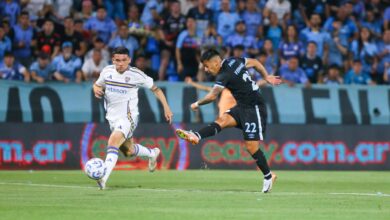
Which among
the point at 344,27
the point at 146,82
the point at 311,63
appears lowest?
the point at 311,63

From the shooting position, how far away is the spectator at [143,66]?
2395cm

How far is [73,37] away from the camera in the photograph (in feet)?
80.1

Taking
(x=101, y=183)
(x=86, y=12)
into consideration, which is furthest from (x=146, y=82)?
(x=86, y=12)

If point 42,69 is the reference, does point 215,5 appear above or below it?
above

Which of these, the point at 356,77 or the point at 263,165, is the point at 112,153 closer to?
the point at 263,165

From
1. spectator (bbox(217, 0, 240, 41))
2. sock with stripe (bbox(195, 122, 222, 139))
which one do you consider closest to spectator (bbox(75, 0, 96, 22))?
spectator (bbox(217, 0, 240, 41))

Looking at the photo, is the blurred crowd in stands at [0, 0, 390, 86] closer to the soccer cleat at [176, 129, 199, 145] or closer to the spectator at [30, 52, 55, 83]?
the spectator at [30, 52, 55, 83]

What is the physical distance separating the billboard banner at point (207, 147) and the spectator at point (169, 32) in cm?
222

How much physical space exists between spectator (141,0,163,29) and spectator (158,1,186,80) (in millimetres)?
244

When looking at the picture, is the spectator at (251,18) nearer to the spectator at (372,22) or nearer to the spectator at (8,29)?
the spectator at (372,22)

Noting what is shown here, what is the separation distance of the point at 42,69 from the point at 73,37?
4.92 ft

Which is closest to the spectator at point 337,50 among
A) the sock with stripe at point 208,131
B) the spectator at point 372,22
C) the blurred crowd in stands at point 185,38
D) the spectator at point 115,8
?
the blurred crowd in stands at point 185,38

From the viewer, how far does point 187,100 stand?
24.1 m

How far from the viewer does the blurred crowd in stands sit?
23.9 m
